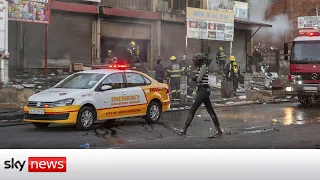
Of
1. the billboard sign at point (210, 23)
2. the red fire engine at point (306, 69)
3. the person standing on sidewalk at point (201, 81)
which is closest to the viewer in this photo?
the person standing on sidewalk at point (201, 81)

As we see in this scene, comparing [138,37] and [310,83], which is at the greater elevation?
[138,37]

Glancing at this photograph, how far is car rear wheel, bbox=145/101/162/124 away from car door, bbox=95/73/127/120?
70 cm

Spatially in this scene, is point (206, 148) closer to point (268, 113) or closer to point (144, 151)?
point (144, 151)

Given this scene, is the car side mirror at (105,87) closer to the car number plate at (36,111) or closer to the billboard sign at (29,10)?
the car number plate at (36,111)

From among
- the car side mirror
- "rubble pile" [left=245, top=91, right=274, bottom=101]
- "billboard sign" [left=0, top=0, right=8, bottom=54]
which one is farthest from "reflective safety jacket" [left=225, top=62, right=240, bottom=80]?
"billboard sign" [left=0, top=0, right=8, bottom=54]

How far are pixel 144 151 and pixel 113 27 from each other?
1371cm

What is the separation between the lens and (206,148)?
13.4 ft

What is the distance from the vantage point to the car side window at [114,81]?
8365 millimetres

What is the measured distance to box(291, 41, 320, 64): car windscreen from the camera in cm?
1102

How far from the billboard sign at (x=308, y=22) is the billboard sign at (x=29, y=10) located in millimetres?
6001

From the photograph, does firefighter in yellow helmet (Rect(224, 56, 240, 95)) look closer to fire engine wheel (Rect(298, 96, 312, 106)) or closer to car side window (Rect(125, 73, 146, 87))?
fire engine wheel (Rect(298, 96, 312, 106))

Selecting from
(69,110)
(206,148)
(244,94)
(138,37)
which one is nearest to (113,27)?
(138,37)

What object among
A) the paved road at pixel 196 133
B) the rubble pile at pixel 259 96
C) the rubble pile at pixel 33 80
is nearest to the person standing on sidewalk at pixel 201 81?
the paved road at pixel 196 133

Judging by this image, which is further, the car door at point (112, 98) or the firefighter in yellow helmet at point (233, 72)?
the firefighter in yellow helmet at point (233, 72)
